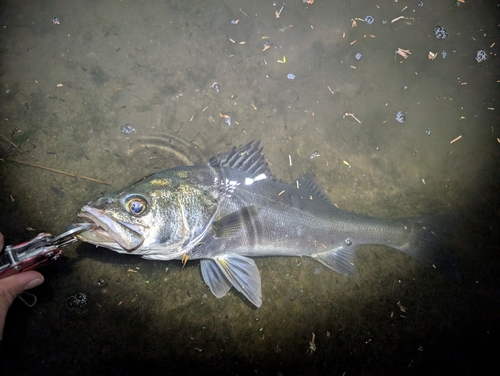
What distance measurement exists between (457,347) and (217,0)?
16.8ft

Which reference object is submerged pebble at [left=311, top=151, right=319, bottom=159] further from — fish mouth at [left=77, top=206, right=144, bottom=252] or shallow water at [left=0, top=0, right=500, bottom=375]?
fish mouth at [left=77, top=206, right=144, bottom=252]

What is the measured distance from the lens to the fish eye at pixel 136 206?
2812mm

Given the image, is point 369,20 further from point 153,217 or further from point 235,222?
point 153,217

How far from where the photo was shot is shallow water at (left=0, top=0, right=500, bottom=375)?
134 inches

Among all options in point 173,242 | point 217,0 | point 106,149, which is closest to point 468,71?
point 217,0

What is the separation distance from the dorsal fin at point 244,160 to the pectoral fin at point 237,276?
0.94 m

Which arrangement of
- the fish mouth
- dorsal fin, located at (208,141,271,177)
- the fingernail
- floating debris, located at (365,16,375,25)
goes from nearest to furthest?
1. the fish mouth
2. the fingernail
3. dorsal fin, located at (208,141,271,177)
4. floating debris, located at (365,16,375,25)

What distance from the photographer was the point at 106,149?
3.68 meters

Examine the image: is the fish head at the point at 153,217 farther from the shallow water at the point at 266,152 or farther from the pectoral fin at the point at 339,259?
the pectoral fin at the point at 339,259

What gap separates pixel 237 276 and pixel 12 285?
6.52 ft

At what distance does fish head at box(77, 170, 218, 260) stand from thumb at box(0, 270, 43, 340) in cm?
72

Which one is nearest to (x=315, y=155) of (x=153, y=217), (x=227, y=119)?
(x=227, y=119)

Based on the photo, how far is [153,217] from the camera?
2.89 meters

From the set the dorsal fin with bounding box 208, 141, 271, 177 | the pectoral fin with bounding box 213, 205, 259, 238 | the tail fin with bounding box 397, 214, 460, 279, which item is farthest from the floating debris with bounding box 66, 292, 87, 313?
the tail fin with bounding box 397, 214, 460, 279
